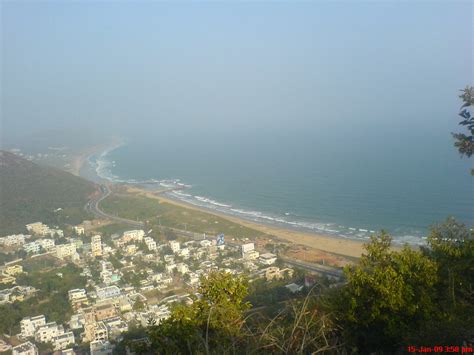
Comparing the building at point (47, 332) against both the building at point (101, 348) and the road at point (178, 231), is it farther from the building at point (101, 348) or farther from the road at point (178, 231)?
the road at point (178, 231)

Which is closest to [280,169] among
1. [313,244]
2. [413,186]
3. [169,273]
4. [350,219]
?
[413,186]

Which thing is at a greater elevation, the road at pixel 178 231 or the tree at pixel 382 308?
the tree at pixel 382 308

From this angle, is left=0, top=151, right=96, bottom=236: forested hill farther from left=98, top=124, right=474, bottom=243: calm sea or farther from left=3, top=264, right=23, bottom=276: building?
left=98, top=124, right=474, bottom=243: calm sea

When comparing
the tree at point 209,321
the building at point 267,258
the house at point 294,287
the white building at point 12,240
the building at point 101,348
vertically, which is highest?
the tree at point 209,321

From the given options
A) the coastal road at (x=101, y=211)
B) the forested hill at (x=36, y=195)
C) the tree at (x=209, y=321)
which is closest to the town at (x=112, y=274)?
the forested hill at (x=36, y=195)

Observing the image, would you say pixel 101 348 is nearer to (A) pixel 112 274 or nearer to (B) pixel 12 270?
(A) pixel 112 274

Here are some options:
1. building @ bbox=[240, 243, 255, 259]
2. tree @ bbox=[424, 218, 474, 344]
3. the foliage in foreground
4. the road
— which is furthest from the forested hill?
tree @ bbox=[424, 218, 474, 344]
